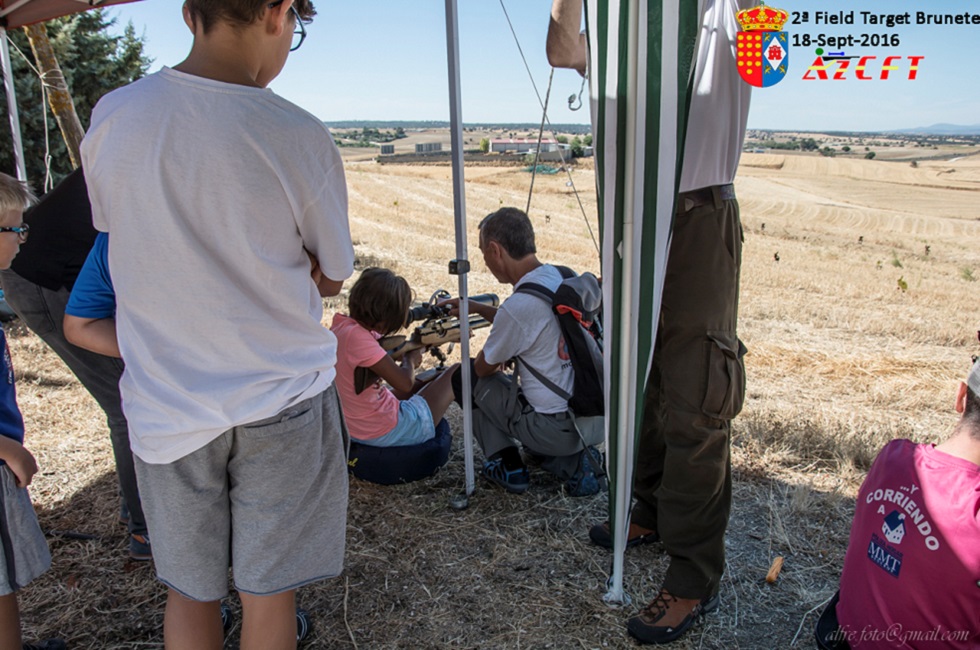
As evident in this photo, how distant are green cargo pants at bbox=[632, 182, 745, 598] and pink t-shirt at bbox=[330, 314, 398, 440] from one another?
1414mm

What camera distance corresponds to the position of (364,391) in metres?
3.33

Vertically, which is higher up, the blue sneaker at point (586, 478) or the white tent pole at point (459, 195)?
the white tent pole at point (459, 195)

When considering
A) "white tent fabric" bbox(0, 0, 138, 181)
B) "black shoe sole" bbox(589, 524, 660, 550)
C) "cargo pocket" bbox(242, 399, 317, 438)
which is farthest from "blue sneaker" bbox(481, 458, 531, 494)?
"white tent fabric" bbox(0, 0, 138, 181)

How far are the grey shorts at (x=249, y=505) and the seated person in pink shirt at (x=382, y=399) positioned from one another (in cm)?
151

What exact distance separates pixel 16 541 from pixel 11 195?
107 centimetres

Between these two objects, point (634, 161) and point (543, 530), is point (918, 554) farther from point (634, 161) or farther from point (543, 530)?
point (543, 530)

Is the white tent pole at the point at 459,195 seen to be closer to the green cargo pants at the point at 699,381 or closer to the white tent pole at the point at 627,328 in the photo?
the white tent pole at the point at 627,328

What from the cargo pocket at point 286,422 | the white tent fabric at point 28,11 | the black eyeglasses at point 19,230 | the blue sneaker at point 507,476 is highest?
the white tent fabric at point 28,11

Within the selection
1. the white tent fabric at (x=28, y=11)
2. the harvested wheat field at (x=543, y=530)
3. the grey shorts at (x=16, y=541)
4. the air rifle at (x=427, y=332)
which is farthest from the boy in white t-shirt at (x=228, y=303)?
the white tent fabric at (x=28, y=11)

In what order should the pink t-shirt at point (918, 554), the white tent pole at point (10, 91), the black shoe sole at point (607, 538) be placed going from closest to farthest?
the pink t-shirt at point (918, 554) → the black shoe sole at point (607, 538) → the white tent pole at point (10, 91)

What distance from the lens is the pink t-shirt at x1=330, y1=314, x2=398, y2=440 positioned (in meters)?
3.24

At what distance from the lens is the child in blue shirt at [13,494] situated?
2.04 meters

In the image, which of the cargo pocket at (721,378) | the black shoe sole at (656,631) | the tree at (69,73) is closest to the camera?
the cargo pocket at (721,378)

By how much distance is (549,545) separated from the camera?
9.89 ft
